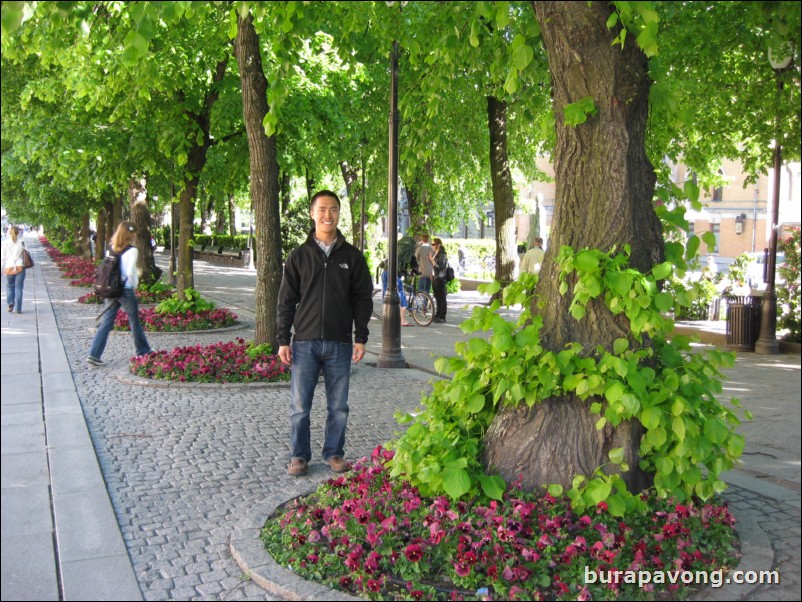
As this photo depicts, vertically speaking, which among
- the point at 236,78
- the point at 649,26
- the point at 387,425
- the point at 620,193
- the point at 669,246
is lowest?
the point at 387,425

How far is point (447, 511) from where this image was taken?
169 inches

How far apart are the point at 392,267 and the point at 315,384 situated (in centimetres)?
602

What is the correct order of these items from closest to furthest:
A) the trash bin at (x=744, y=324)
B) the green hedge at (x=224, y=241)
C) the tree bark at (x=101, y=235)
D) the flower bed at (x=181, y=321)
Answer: the trash bin at (x=744, y=324)
the flower bed at (x=181, y=321)
the tree bark at (x=101, y=235)
the green hedge at (x=224, y=241)

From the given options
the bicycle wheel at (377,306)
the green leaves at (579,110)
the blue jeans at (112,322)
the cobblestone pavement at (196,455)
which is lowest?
the cobblestone pavement at (196,455)

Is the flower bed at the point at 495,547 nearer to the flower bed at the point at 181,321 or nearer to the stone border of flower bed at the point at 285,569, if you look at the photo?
the stone border of flower bed at the point at 285,569

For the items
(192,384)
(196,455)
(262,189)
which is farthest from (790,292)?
(196,455)

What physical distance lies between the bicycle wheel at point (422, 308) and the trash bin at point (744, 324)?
19.8 feet

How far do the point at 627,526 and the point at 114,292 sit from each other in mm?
8848

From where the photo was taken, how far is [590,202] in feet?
15.6

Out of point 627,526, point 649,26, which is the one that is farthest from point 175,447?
point 649,26

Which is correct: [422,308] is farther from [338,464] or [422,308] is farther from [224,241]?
[224,241]

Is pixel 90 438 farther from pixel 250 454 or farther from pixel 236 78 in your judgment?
pixel 236 78

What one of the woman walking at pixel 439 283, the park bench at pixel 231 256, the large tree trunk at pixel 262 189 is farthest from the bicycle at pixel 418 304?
the park bench at pixel 231 256

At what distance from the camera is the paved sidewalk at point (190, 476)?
13.6ft
